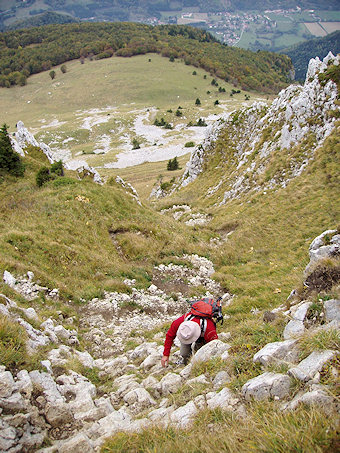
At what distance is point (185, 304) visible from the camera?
11.5 meters

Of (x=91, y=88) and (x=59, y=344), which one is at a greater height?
(x=91, y=88)

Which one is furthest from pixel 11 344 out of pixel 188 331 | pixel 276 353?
pixel 276 353

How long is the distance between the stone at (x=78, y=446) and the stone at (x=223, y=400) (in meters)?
1.98

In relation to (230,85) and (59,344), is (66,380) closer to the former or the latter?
(59,344)

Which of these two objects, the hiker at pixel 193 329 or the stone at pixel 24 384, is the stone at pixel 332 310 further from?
the stone at pixel 24 384

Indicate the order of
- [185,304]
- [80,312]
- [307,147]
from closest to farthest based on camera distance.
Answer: [80,312] < [185,304] < [307,147]

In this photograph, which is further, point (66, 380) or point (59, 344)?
point (59, 344)

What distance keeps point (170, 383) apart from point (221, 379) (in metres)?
1.28

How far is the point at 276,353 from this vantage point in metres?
4.81

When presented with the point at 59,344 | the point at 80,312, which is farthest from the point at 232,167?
the point at 59,344

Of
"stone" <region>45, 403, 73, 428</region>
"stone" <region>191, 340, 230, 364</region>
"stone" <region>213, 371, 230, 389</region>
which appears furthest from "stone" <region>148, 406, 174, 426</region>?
"stone" <region>45, 403, 73, 428</region>

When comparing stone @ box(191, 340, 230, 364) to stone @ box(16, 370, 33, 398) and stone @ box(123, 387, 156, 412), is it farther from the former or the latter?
stone @ box(16, 370, 33, 398)

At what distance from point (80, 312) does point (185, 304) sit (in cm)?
417

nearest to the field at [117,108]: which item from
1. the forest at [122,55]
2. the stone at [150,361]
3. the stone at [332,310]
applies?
the forest at [122,55]
